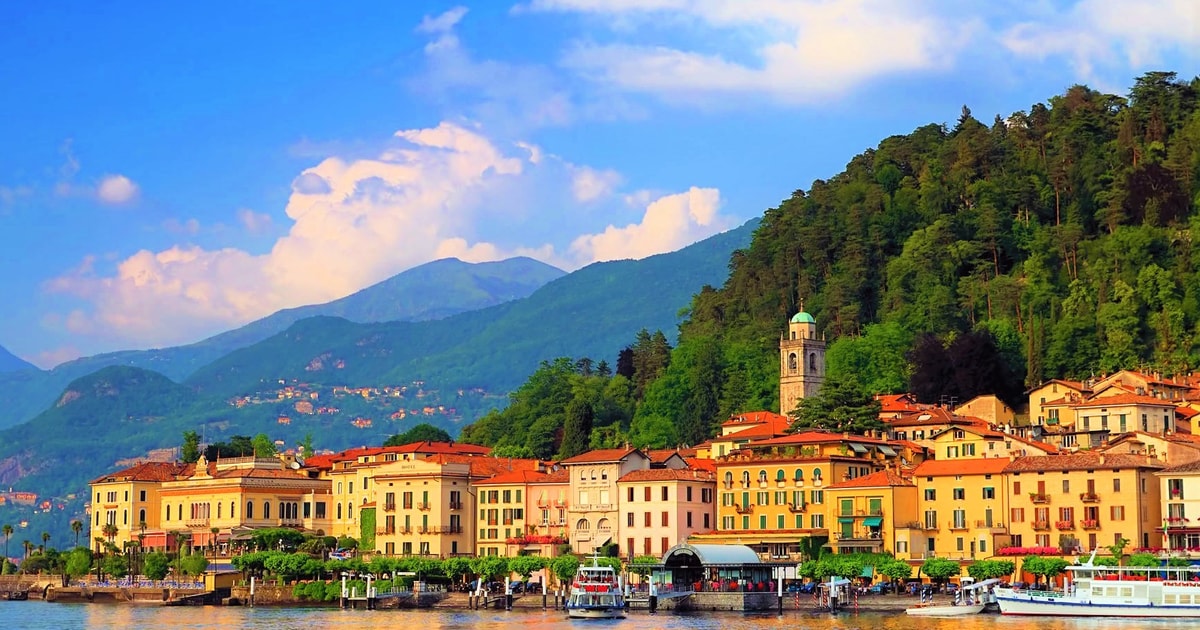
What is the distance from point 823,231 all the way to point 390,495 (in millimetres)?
48547

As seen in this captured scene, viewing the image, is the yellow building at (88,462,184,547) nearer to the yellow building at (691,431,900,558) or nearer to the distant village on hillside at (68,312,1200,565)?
the distant village on hillside at (68,312,1200,565)

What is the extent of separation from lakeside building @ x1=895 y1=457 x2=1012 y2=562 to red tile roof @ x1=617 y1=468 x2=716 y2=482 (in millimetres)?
12843

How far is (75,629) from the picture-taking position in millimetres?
82562

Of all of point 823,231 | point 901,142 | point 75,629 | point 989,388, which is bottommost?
point 75,629

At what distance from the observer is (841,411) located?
101 m

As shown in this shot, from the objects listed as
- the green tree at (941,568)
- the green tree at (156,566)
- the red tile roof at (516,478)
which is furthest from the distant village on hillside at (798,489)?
the green tree at (156,566)

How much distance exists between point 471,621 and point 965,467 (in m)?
24.8

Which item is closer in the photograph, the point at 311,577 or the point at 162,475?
the point at 311,577

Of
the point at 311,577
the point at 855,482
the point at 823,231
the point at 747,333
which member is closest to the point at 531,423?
the point at 747,333

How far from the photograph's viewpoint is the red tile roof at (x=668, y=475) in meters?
96.1

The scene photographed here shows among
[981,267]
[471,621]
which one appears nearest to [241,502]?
[471,621]

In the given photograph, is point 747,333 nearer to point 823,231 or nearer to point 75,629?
point 823,231

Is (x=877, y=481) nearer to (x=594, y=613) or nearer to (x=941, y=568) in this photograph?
(x=941, y=568)

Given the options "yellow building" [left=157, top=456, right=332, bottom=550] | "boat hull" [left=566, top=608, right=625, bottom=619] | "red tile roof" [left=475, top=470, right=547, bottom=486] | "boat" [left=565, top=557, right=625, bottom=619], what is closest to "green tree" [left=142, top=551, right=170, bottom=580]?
"yellow building" [left=157, top=456, right=332, bottom=550]
